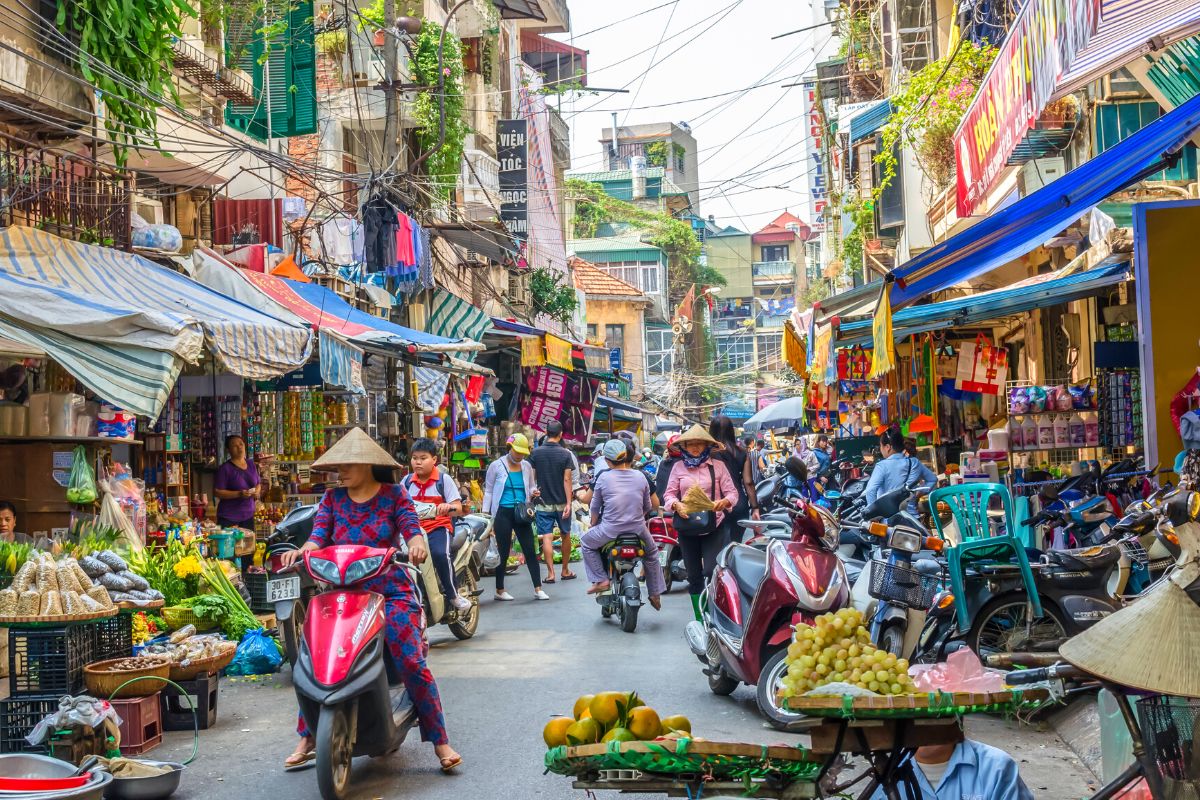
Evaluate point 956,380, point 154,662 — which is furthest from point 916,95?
point 154,662

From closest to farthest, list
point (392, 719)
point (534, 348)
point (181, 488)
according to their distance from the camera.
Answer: point (392, 719) < point (181, 488) < point (534, 348)

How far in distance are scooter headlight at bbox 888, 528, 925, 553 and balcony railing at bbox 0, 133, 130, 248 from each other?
8.32m

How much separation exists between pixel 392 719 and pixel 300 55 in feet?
48.2

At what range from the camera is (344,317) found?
16562 mm

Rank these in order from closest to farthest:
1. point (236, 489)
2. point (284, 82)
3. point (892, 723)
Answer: point (892, 723) → point (236, 489) → point (284, 82)

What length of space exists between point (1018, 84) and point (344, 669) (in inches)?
199

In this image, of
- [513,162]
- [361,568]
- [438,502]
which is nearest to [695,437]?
[438,502]

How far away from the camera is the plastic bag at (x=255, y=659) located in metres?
10.2

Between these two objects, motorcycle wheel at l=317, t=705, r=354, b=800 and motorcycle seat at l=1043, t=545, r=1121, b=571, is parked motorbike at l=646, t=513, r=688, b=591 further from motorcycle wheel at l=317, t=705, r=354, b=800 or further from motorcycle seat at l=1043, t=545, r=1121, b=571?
motorcycle wheel at l=317, t=705, r=354, b=800

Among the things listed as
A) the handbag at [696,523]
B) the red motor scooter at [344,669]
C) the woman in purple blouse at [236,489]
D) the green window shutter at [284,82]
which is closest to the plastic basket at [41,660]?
the red motor scooter at [344,669]

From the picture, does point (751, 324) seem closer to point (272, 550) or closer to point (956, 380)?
point (956, 380)

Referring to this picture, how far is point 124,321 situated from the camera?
987cm

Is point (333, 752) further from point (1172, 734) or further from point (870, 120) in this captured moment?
point (870, 120)

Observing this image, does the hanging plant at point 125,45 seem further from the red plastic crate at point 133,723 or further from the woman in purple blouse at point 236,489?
the red plastic crate at point 133,723
